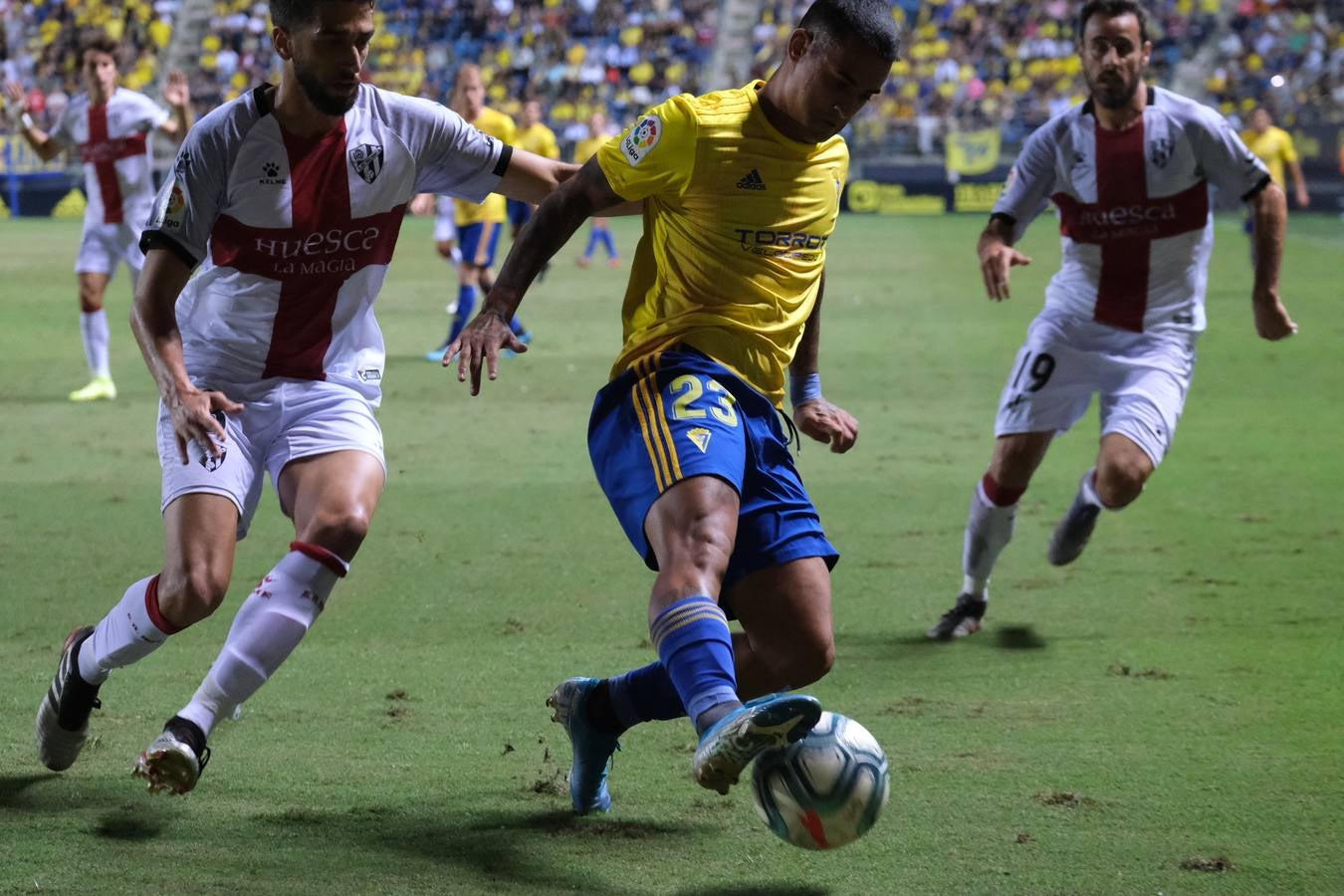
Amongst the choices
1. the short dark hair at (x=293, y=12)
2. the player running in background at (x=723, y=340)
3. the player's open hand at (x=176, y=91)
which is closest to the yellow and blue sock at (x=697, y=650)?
the player running in background at (x=723, y=340)

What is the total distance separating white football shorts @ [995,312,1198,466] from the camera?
6172mm

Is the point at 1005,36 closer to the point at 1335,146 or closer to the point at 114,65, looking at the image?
the point at 1335,146

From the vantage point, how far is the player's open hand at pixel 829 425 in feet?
14.6

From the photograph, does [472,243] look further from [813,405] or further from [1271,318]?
[813,405]

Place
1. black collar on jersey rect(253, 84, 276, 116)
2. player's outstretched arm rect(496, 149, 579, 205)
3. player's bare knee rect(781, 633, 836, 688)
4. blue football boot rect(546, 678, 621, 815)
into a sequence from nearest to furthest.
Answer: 1. player's bare knee rect(781, 633, 836, 688)
2. blue football boot rect(546, 678, 621, 815)
3. black collar on jersey rect(253, 84, 276, 116)
4. player's outstretched arm rect(496, 149, 579, 205)

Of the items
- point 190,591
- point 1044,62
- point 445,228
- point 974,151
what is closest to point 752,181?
point 190,591

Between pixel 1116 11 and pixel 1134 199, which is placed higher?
pixel 1116 11

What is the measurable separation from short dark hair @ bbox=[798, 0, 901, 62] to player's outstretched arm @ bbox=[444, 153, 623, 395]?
66 cm

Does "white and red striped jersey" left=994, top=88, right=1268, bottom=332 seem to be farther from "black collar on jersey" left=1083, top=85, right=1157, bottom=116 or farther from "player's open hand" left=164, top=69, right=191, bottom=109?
"player's open hand" left=164, top=69, right=191, bottom=109

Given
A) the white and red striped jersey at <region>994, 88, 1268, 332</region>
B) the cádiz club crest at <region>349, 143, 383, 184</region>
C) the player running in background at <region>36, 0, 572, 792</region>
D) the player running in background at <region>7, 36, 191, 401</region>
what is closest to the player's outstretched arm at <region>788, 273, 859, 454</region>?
the player running in background at <region>36, 0, 572, 792</region>

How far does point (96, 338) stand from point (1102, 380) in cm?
785

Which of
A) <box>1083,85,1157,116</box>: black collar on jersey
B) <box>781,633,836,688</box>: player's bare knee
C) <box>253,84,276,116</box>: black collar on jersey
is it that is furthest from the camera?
<box>1083,85,1157,116</box>: black collar on jersey

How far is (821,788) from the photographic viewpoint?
3338 millimetres

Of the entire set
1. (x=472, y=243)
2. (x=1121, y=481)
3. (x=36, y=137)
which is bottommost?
(x=472, y=243)
